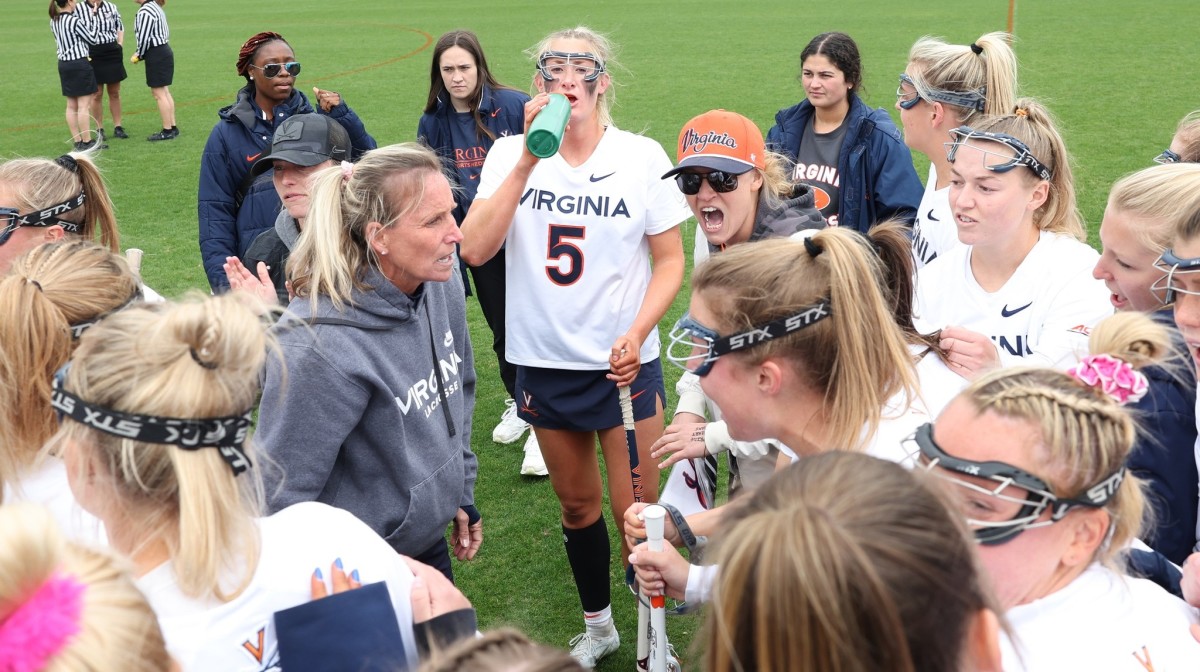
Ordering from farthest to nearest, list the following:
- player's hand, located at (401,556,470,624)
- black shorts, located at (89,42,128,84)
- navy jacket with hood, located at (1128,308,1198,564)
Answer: black shorts, located at (89,42,128,84) → navy jacket with hood, located at (1128,308,1198,564) → player's hand, located at (401,556,470,624)

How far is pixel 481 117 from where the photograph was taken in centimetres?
627

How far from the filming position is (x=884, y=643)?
146 cm

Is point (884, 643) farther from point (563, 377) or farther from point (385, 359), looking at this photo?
point (563, 377)

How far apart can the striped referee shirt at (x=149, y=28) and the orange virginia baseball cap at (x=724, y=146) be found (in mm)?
12752

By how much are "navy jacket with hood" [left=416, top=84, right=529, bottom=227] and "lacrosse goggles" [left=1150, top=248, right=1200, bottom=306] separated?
4187mm

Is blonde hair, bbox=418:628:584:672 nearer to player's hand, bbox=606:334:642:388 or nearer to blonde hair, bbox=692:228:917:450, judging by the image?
blonde hair, bbox=692:228:917:450

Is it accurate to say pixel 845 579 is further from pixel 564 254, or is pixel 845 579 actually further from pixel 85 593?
pixel 564 254

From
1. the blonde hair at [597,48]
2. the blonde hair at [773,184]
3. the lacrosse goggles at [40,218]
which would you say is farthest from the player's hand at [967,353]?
the lacrosse goggles at [40,218]

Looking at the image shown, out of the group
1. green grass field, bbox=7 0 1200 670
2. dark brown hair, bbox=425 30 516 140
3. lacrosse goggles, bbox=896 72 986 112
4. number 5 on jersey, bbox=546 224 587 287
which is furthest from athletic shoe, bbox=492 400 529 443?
lacrosse goggles, bbox=896 72 986 112

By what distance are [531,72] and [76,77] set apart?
24.8ft

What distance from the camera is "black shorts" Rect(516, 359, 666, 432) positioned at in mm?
4230

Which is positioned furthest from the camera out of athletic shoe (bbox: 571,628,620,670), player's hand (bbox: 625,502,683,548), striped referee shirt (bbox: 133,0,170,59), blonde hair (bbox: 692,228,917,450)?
striped referee shirt (bbox: 133,0,170,59)

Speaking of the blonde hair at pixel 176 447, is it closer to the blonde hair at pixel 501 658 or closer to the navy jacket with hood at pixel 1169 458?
the blonde hair at pixel 501 658

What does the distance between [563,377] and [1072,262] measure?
2.05 meters
